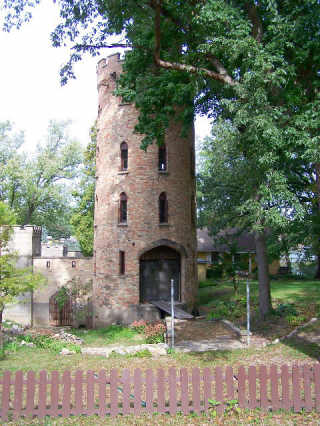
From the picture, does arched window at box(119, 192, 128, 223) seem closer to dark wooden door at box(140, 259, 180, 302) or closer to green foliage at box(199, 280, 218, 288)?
dark wooden door at box(140, 259, 180, 302)

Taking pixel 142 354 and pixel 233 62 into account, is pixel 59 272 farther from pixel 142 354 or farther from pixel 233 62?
pixel 233 62

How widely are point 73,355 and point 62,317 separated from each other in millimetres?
14472

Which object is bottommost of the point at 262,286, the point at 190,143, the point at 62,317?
the point at 62,317

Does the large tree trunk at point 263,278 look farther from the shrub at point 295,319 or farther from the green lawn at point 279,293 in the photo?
the green lawn at point 279,293

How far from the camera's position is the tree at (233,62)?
11.2 meters

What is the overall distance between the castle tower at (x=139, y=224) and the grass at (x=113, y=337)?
1.48 m

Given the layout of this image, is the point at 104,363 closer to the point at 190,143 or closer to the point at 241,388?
the point at 241,388

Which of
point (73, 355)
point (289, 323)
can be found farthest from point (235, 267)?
point (73, 355)

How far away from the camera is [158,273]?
24.7 metres

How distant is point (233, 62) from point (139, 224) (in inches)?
495

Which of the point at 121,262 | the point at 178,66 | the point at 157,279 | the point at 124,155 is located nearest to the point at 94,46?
the point at 178,66

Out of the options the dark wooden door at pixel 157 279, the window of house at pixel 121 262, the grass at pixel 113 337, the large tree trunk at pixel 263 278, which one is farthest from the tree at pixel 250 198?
the window of house at pixel 121 262

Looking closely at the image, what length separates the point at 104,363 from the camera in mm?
13086

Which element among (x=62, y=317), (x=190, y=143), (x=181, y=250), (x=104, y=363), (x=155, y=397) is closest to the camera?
(x=155, y=397)
